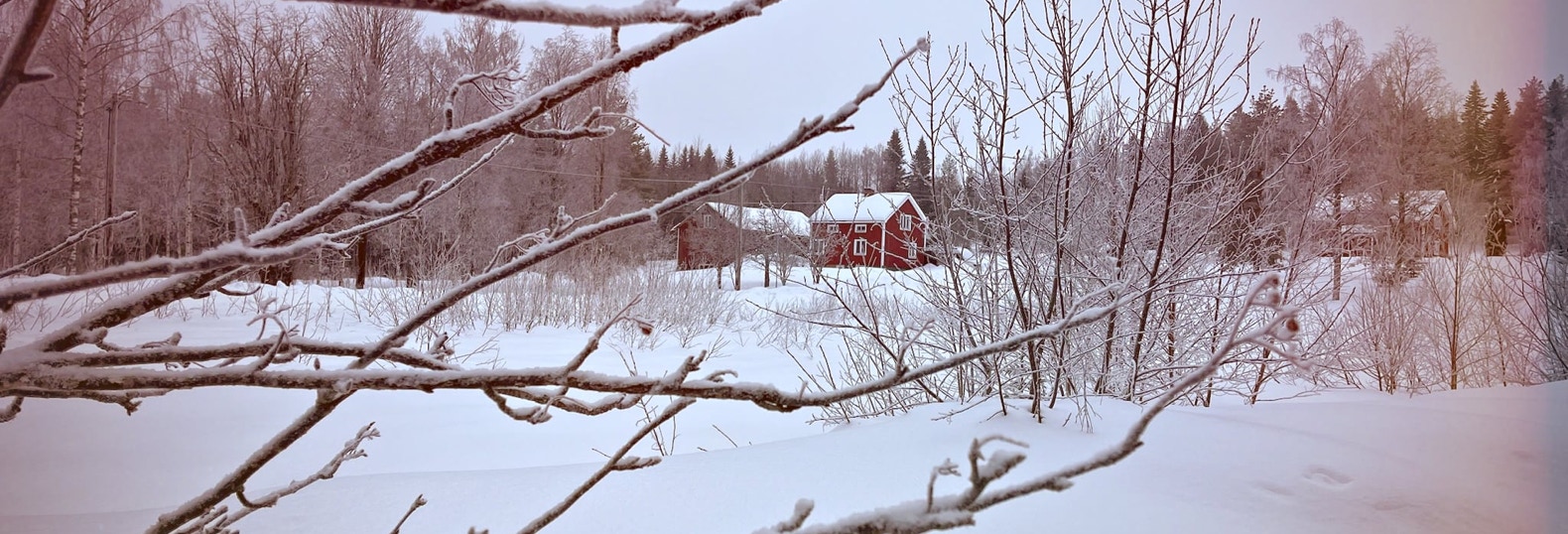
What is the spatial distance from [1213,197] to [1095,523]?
2.84 m

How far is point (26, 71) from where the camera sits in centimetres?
38

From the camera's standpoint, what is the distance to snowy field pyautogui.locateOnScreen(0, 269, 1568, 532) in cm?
153

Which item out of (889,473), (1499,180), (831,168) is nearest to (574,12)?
(889,473)

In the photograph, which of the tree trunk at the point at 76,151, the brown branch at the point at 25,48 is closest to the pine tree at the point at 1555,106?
the brown branch at the point at 25,48

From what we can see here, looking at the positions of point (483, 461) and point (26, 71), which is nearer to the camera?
point (26, 71)

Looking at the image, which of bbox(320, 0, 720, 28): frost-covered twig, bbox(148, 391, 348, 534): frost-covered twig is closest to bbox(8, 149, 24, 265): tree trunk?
bbox(148, 391, 348, 534): frost-covered twig

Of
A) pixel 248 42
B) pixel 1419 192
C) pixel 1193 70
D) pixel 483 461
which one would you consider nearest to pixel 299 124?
pixel 248 42

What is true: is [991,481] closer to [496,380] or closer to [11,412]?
[496,380]

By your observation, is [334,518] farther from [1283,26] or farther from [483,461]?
[1283,26]

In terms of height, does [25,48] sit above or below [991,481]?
above

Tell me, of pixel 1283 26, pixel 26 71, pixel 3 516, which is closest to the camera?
pixel 26 71

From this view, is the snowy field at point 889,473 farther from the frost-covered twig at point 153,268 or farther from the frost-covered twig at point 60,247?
the frost-covered twig at point 153,268

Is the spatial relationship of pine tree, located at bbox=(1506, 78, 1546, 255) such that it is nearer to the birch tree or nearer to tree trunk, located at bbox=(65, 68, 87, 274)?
the birch tree

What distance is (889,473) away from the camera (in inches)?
73.8
